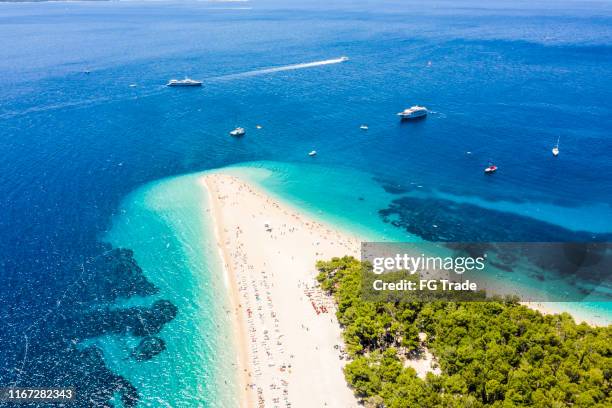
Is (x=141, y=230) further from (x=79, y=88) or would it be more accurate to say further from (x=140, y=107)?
(x=79, y=88)

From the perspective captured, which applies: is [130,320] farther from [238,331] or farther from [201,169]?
[201,169]

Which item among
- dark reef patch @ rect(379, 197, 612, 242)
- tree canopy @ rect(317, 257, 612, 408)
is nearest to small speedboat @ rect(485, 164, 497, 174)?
dark reef patch @ rect(379, 197, 612, 242)

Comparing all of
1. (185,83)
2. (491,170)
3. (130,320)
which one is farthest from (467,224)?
(185,83)

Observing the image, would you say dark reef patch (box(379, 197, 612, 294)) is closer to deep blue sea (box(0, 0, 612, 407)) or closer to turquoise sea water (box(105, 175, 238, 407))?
deep blue sea (box(0, 0, 612, 407))

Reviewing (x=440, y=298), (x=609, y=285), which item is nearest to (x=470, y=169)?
(x=609, y=285)

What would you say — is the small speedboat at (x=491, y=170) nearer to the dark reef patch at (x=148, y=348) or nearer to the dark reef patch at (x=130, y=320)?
the dark reef patch at (x=130, y=320)
